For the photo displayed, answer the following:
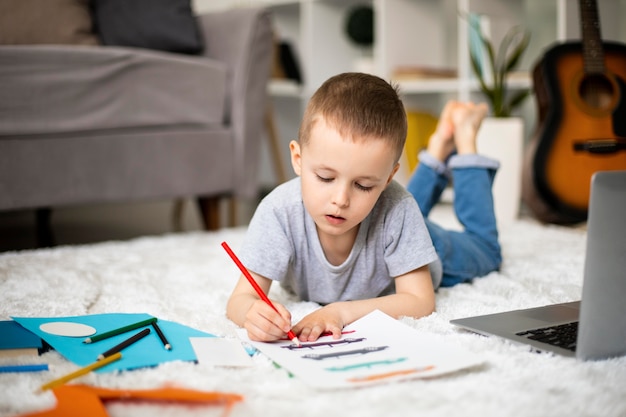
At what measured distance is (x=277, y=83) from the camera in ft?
9.66

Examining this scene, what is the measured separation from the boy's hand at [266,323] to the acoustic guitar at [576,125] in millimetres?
1331

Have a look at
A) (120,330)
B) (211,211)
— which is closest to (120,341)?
(120,330)

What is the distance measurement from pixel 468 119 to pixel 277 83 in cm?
169

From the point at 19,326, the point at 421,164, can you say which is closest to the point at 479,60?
the point at 421,164

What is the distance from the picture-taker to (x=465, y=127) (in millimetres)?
1365

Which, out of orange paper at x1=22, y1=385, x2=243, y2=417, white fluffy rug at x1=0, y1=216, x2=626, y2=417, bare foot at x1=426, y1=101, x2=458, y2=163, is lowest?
white fluffy rug at x1=0, y1=216, x2=626, y2=417

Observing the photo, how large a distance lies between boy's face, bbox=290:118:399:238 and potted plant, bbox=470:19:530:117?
1.42 meters

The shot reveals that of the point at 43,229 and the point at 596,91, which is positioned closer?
the point at 596,91

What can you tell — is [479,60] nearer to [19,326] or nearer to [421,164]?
[421,164]

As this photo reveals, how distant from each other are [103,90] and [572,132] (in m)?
1.33

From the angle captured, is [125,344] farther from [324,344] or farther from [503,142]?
[503,142]

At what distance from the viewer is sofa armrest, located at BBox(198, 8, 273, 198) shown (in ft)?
6.60

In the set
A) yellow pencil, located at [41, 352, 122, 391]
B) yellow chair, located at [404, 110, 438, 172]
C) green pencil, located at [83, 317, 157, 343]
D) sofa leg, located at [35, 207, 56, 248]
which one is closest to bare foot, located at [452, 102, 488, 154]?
green pencil, located at [83, 317, 157, 343]

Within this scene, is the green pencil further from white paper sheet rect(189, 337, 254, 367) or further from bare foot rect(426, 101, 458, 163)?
bare foot rect(426, 101, 458, 163)
